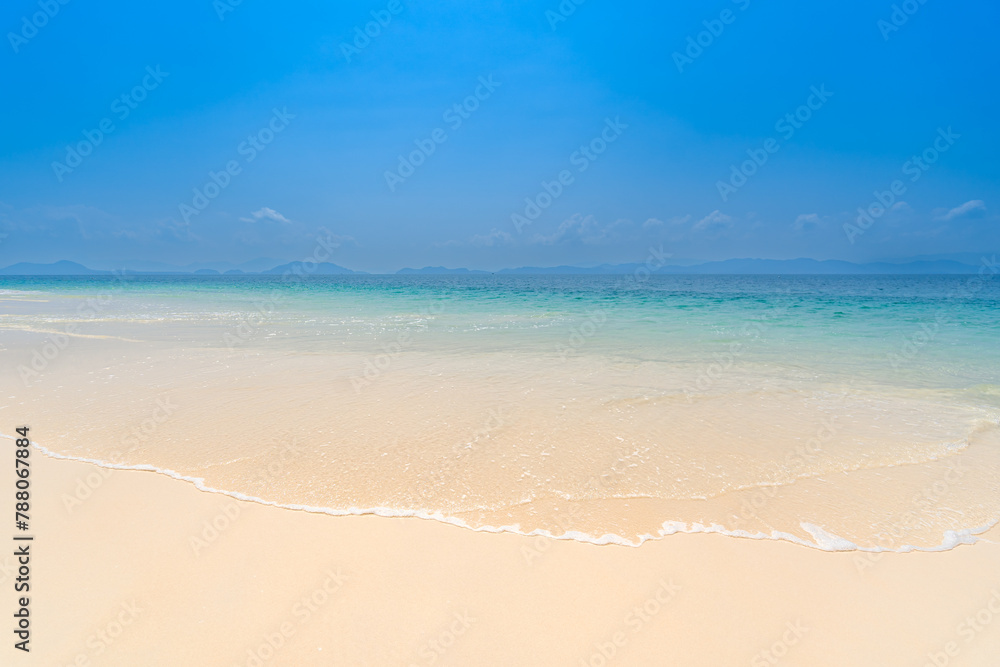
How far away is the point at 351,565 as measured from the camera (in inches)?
113

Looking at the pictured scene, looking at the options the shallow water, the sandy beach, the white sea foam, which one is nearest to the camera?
the sandy beach

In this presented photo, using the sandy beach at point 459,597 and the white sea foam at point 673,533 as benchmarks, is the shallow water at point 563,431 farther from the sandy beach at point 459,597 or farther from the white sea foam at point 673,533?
the sandy beach at point 459,597

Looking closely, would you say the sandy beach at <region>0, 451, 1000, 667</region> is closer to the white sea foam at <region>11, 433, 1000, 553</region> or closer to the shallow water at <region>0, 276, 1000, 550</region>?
the white sea foam at <region>11, 433, 1000, 553</region>

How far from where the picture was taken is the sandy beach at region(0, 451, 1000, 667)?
2324 mm

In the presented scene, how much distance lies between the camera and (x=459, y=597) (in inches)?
104

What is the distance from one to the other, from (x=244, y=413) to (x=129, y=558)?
297 cm

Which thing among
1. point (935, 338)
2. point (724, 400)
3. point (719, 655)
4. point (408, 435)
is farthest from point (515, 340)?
point (935, 338)

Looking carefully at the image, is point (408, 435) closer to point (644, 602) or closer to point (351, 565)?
point (351, 565)

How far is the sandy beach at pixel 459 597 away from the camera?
2.32 meters

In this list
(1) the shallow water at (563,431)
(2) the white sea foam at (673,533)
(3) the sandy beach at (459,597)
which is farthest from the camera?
(1) the shallow water at (563,431)

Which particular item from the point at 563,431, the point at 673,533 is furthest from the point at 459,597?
the point at 563,431

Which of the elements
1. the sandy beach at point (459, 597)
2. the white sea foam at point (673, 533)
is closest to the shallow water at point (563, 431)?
the white sea foam at point (673, 533)

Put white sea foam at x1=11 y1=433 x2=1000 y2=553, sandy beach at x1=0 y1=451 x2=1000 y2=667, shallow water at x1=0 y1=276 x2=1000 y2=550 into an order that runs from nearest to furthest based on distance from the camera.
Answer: sandy beach at x1=0 y1=451 x2=1000 y2=667 → white sea foam at x1=11 y1=433 x2=1000 y2=553 → shallow water at x1=0 y1=276 x2=1000 y2=550

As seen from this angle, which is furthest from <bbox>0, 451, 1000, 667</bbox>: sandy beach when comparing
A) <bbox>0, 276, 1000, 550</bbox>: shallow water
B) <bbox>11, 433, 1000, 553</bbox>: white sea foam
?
<bbox>0, 276, 1000, 550</bbox>: shallow water
